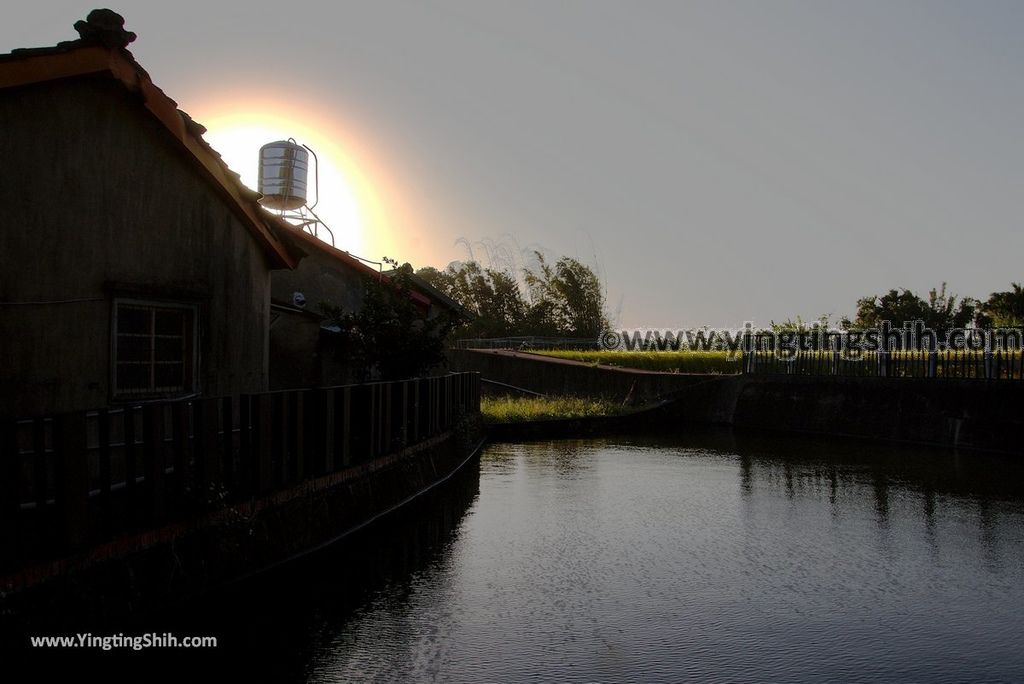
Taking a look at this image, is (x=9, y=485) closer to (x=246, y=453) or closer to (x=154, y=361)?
(x=246, y=453)

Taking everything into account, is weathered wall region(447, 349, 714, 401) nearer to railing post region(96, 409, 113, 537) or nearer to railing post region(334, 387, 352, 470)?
railing post region(334, 387, 352, 470)

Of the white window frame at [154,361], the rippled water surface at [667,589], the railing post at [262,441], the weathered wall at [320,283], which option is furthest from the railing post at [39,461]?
the weathered wall at [320,283]

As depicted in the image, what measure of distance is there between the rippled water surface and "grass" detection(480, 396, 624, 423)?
35.5 ft

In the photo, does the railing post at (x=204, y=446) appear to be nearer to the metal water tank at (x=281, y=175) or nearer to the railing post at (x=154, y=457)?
the railing post at (x=154, y=457)

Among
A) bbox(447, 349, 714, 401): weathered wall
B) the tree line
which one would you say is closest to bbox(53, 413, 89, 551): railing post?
bbox(447, 349, 714, 401): weathered wall

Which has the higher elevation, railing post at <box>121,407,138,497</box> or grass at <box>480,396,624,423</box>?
railing post at <box>121,407,138,497</box>

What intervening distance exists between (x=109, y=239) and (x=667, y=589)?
7.26 m

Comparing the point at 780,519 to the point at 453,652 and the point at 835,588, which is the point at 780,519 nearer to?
the point at 835,588

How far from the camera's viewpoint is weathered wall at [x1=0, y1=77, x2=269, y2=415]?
31.3 ft

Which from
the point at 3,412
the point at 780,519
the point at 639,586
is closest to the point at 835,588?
the point at 639,586

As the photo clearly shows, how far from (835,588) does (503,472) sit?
9110 mm

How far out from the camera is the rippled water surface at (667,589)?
603cm

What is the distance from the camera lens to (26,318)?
31.3ft

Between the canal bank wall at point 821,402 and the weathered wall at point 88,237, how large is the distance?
14246 millimetres
